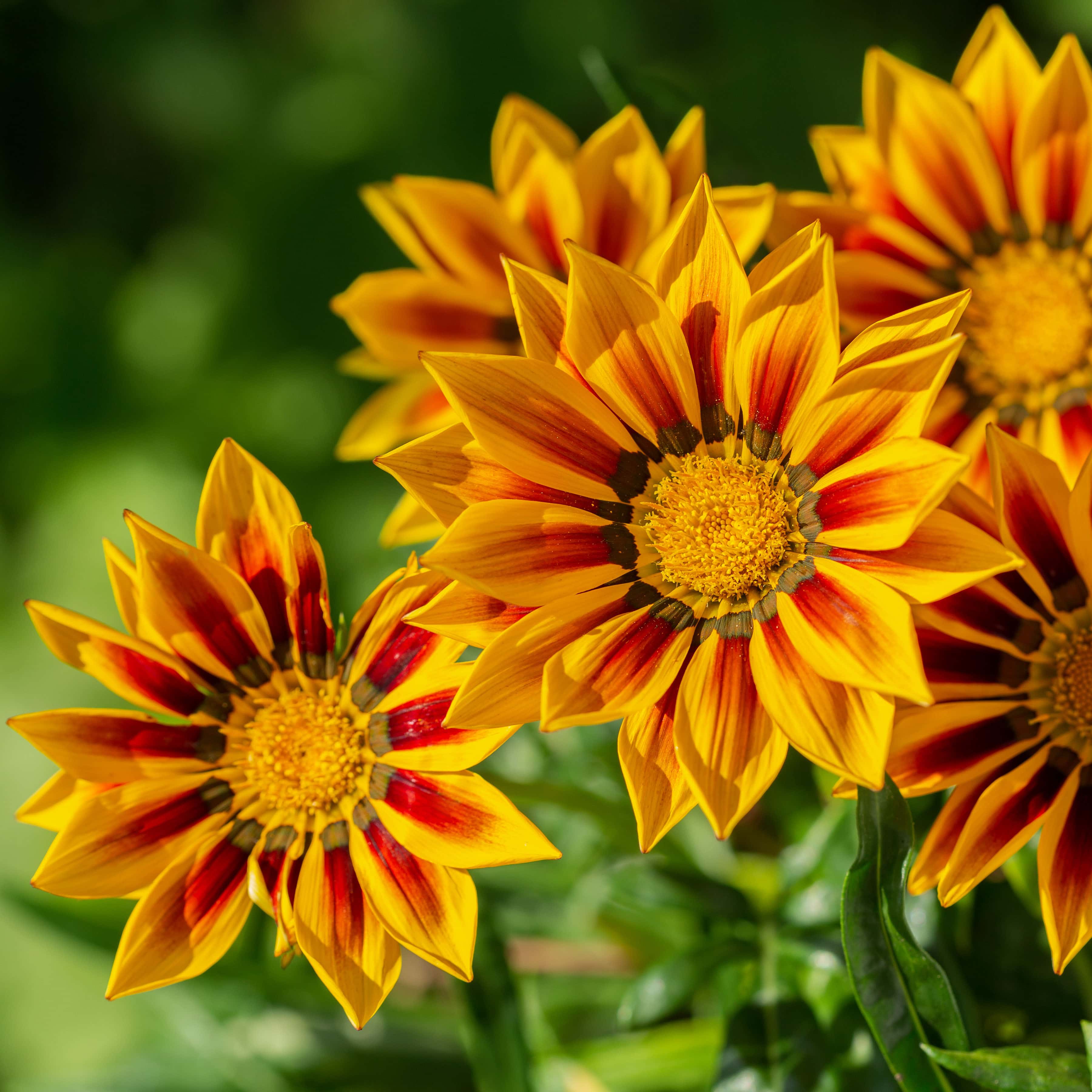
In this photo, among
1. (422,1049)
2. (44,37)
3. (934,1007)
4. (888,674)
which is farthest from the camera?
(44,37)

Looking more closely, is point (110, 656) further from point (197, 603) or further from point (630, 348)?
point (630, 348)

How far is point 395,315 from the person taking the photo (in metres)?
1.48

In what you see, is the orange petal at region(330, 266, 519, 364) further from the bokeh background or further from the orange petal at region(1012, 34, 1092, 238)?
the orange petal at region(1012, 34, 1092, 238)

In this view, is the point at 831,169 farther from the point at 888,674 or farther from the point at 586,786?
the point at 586,786

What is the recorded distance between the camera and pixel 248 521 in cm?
121

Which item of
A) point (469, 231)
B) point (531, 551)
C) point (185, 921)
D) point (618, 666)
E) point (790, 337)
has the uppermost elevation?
point (469, 231)

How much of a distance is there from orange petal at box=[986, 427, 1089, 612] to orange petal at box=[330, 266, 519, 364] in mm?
714

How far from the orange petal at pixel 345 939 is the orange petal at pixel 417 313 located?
2.18ft

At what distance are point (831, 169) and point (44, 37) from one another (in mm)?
3061

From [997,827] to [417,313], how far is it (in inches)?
37.0

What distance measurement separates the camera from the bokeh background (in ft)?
4.93

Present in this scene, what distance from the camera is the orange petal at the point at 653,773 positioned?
1.02m

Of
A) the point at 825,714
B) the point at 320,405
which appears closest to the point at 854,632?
the point at 825,714

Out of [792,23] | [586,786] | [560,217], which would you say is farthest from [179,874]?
[792,23]
